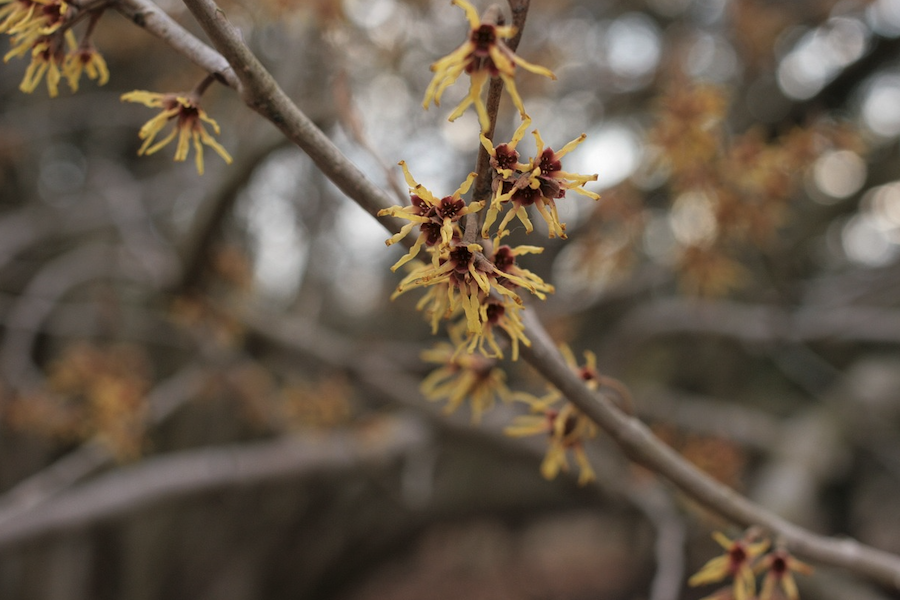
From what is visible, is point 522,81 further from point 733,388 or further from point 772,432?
point 733,388

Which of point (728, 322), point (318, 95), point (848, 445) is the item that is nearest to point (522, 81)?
point (318, 95)

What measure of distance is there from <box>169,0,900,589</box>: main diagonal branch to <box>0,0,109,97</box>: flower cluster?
0.30m

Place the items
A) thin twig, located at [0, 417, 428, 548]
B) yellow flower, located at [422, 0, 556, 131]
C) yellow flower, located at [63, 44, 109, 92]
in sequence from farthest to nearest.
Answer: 1. thin twig, located at [0, 417, 428, 548]
2. yellow flower, located at [63, 44, 109, 92]
3. yellow flower, located at [422, 0, 556, 131]

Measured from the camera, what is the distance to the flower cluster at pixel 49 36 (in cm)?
100

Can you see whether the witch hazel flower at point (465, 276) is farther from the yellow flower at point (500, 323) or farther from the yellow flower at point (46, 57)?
the yellow flower at point (46, 57)

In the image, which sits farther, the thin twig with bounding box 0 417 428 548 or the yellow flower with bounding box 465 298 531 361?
the thin twig with bounding box 0 417 428 548

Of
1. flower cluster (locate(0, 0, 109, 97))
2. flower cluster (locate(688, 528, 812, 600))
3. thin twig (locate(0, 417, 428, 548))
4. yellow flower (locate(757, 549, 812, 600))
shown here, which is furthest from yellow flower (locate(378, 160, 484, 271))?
thin twig (locate(0, 417, 428, 548))

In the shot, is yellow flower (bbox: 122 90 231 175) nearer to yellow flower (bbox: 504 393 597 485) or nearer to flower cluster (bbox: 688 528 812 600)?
yellow flower (bbox: 504 393 597 485)

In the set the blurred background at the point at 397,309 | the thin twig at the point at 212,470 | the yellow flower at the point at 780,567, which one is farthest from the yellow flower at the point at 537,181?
the thin twig at the point at 212,470

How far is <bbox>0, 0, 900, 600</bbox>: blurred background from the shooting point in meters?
2.88

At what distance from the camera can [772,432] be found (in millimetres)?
4543

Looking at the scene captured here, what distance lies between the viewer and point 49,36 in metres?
1.07

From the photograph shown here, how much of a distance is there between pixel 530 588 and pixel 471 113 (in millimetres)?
5344

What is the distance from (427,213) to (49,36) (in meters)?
0.75
